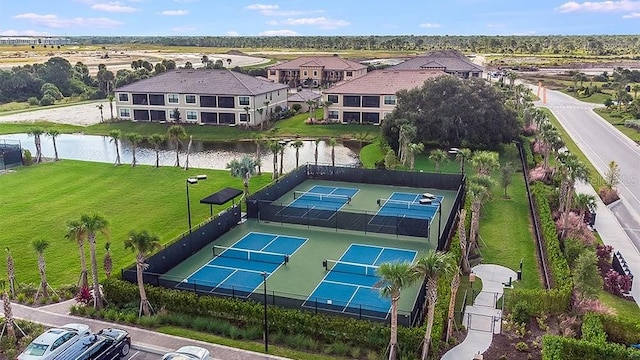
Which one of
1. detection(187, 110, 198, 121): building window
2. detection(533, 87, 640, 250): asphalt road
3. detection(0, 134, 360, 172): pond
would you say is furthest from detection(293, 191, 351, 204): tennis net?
detection(187, 110, 198, 121): building window

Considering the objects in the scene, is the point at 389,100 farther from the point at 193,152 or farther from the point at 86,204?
the point at 86,204

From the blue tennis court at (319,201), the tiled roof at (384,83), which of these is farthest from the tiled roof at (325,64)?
the blue tennis court at (319,201)

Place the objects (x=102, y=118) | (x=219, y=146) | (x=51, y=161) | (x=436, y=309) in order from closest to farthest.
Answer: (x=436, y=309) → (x=51, y=161) → (x=219, y=146) → (x=102, y=118)

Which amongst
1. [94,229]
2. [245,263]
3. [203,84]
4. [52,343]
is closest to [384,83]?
[203,84]

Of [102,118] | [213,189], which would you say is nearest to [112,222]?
[213,189]

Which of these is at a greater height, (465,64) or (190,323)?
(465,64)

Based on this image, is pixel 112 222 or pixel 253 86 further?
pixel 253 86

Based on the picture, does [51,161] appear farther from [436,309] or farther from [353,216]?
[436,309]
